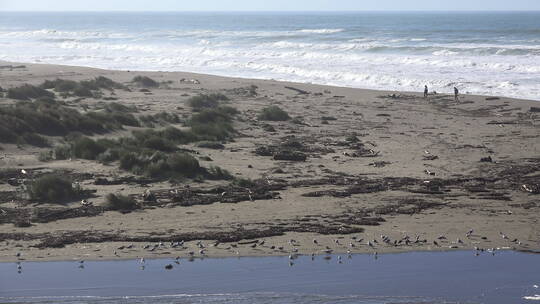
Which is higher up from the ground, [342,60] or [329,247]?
[329,247]

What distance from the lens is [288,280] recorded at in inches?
437

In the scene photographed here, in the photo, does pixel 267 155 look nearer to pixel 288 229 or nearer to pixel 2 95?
pixel 288 229

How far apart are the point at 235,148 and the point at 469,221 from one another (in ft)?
27.1

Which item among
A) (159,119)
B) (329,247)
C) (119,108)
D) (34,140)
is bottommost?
(159,119)

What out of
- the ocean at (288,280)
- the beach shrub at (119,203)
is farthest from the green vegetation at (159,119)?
the ocean at (288,280)

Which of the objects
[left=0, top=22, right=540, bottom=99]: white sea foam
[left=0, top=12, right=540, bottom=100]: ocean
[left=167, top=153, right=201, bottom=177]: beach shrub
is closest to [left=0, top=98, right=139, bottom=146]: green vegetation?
[left=167, top=153, right=201, bottom=177]: beach shrub

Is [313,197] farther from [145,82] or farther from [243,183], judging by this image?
[145,82]

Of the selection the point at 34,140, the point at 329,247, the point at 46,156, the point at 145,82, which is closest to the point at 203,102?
the point at 145,82

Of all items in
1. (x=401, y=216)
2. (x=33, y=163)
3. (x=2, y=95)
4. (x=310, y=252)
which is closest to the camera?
(x=310, y=252)

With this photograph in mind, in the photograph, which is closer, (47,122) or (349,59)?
(47,122)

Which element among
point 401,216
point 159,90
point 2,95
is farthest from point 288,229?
point 159,90

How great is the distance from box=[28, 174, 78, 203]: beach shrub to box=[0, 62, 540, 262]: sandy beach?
0.65ft

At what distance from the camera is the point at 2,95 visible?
1209 inches

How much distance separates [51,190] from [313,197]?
476 centimetres
